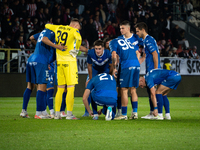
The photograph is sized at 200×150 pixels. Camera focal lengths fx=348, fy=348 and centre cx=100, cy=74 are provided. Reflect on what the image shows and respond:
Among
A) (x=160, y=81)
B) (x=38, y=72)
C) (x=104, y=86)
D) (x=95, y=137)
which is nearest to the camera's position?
(x=95, y=137)

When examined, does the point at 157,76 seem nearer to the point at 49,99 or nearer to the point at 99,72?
the point at 99,72

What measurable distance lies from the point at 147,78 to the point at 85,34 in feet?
37.3

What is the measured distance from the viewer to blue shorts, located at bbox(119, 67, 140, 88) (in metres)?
7.68

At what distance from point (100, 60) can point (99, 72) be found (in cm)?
34

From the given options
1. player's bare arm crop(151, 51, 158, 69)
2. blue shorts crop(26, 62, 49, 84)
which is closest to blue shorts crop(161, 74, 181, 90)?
player's bare arm crop(151, 51, 158, 69)

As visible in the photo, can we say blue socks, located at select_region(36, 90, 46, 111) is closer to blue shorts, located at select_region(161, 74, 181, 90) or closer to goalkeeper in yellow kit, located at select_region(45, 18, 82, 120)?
goalkeeper in yellow kit, located at select_region(45, 18, 82, 120)

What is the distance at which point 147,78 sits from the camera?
777 cm

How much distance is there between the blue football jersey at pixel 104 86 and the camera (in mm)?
7258

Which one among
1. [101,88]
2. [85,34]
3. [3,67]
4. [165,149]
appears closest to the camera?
[165,149]

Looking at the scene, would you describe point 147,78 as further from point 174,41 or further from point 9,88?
point 174,41

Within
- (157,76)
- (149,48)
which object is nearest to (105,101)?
(157,76)

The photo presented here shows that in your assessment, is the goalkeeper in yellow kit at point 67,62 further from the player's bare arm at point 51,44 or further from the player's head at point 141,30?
the player's head at point 141,30

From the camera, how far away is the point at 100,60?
797 cm

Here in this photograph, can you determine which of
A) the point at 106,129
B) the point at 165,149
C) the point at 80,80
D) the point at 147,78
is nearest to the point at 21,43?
the point at 80,80
